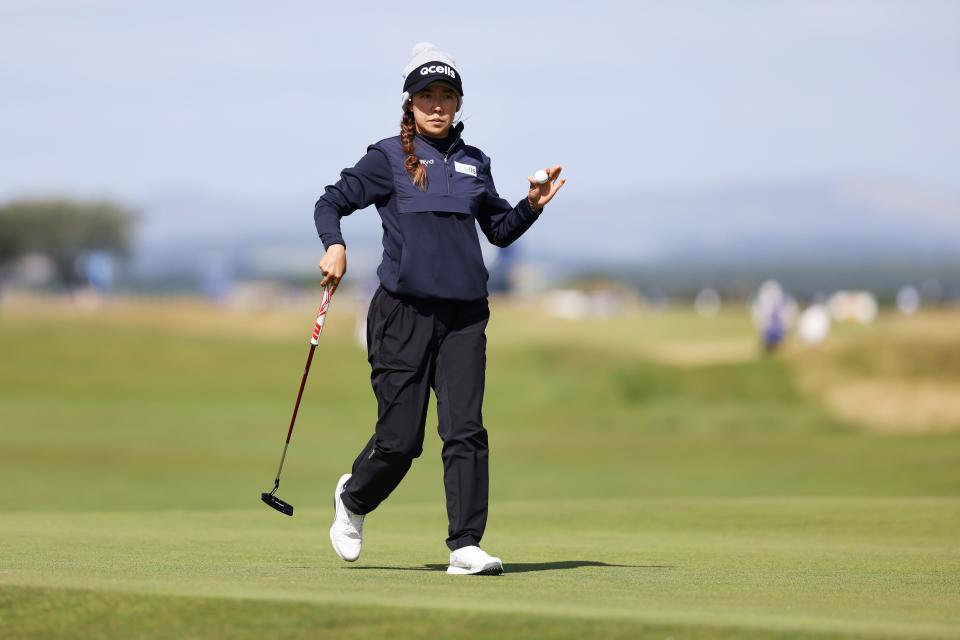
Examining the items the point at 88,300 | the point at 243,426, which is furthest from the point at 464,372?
the point at 88,300

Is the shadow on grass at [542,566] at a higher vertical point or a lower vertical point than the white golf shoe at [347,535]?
lower

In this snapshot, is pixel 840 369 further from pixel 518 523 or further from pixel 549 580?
pixel 549 580

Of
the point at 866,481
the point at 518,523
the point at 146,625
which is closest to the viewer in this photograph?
the point at 146,625

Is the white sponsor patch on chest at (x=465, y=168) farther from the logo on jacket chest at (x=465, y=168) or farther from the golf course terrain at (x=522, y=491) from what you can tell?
the golf course terrain at (x=522, y=491)

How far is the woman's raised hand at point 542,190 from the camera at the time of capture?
8125 mm

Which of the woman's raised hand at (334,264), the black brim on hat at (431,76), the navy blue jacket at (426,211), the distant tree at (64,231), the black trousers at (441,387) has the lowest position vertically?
the black trousers at (441,387)

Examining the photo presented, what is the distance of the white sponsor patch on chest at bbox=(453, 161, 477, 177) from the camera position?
316 inches

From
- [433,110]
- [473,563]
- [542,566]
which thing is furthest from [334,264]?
[542,566]

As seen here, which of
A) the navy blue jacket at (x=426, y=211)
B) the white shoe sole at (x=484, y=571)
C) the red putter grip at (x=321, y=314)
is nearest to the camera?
the white shoe sole at (x=484, y=571)

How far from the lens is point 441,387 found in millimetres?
7883

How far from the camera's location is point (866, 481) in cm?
2223

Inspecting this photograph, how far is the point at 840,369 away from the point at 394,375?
97.5 feet

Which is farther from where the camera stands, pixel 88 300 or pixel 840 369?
pixel 88 300

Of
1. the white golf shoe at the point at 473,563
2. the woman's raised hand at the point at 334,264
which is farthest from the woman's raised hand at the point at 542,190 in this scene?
the white golf shoe at the point at 473,563
